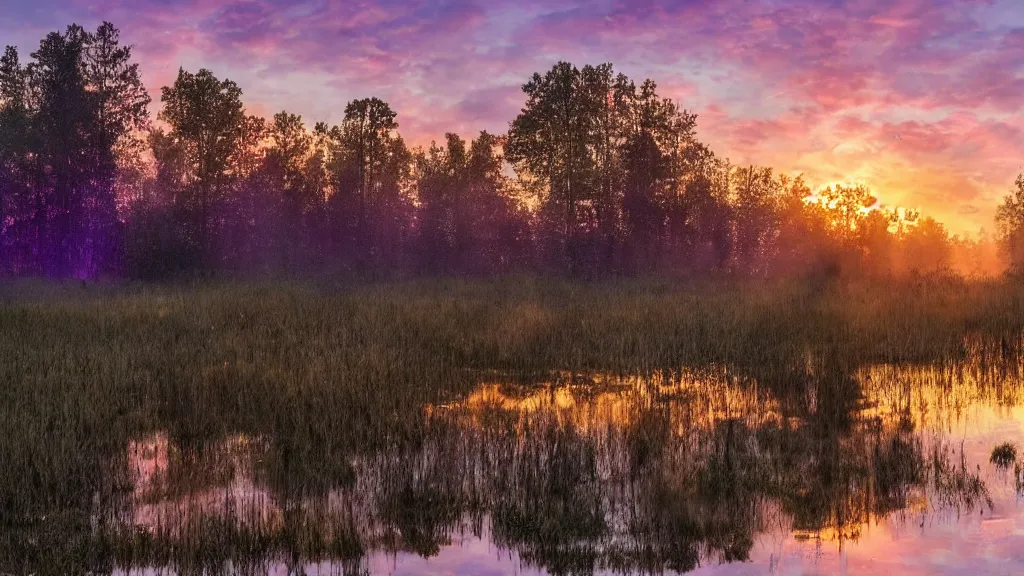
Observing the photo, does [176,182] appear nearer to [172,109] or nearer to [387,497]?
[172,109]

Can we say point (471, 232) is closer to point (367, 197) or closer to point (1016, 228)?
point (367, 197)

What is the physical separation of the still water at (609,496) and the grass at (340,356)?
231mm

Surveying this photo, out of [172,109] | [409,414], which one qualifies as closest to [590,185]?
[172,109]

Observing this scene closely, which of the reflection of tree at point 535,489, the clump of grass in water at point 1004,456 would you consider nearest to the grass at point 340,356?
the reflection of tree at point 535,489

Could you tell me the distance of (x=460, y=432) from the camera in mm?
8477

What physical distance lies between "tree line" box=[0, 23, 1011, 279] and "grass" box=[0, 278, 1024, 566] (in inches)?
738

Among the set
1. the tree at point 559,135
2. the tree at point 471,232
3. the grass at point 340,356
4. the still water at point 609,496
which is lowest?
the still water at point 609,496

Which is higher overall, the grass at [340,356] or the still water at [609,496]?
the grass at [340,356]

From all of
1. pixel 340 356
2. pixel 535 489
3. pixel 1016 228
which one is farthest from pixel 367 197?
pixel 1016 228

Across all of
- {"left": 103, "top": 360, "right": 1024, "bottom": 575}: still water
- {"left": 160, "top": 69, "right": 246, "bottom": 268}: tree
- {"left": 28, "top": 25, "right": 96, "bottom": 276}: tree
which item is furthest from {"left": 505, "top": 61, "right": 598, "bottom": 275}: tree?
{"left": 103, "top": 360, "right": 1024, "bottom": 575}: still water

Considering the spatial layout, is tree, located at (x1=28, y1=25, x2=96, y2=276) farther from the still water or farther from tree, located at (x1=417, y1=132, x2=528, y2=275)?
the still water

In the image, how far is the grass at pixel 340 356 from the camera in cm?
756

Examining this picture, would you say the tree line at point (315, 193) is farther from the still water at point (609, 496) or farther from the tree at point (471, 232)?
the still water at point (609, 496)

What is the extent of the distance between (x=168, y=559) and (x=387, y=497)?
1.98m
